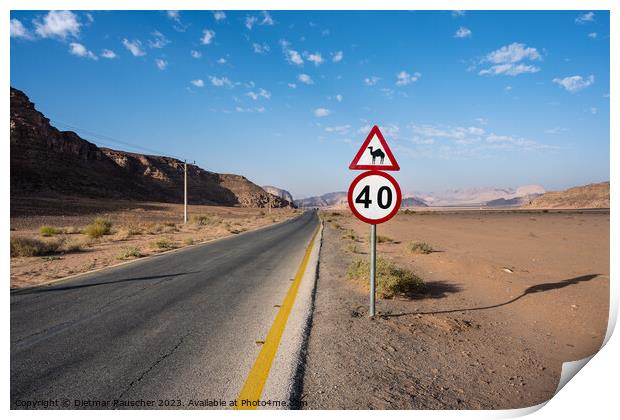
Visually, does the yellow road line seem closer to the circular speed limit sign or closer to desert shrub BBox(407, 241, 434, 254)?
the circular speed limit sign

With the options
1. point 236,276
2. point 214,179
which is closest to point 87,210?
point 236,276

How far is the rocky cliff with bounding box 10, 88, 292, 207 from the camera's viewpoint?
6862cm

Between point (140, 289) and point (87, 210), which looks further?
point (87, 210)

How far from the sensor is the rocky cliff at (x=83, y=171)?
68.6 meters

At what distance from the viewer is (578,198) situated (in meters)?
111

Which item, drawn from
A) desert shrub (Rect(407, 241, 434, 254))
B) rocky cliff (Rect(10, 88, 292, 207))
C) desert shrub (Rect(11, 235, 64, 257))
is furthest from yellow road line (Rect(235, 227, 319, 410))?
rocky cliff (Rect(10, 88, 292, 207))

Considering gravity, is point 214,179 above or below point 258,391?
above

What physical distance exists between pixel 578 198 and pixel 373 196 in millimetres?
130912

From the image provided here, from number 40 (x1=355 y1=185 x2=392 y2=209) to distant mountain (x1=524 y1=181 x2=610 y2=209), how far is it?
380ft

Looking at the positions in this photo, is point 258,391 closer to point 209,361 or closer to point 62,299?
point 209,361

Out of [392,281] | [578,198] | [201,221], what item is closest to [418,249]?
[392,281]

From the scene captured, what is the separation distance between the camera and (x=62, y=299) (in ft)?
21.7

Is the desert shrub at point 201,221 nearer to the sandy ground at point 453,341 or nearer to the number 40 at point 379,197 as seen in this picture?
the sandy ground at point 453,341

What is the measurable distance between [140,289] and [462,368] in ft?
19.7
